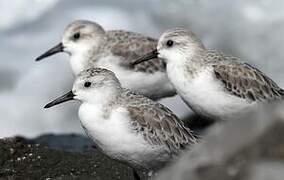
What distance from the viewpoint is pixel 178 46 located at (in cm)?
809

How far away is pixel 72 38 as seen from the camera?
10008 mm

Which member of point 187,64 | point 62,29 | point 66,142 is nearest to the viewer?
point 187,64

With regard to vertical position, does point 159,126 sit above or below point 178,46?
below

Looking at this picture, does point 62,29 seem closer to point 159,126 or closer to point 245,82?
point 245,82

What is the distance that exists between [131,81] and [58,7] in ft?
20.2

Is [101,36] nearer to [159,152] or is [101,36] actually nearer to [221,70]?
[221,70]

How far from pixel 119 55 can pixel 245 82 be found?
199cm

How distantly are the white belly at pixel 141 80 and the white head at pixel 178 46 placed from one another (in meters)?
1.21

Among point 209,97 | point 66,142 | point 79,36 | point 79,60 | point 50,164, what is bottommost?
point 66,142

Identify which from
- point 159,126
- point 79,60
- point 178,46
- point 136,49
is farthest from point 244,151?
point 79,60

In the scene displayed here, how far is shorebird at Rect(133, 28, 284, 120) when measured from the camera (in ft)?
24.9

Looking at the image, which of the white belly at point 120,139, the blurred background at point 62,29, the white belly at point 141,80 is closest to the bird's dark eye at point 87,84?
the white belly at point 120,139

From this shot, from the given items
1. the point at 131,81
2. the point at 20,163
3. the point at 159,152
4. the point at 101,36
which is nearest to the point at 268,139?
the point at 159,152

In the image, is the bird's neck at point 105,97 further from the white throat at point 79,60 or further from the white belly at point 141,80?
the white throat at point 79,60
